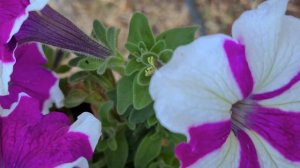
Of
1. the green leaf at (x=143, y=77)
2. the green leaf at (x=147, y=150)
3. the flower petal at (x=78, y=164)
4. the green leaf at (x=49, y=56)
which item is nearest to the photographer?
the flower petal at (x=78, y=164)

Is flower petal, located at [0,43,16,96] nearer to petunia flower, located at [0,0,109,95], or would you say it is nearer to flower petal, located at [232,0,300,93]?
petunia flower, located at [0,0,109,95]

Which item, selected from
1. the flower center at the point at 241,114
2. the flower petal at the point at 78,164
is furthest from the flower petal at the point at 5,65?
the flower center at the point at 241,114

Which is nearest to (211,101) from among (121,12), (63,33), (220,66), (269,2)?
(220,66)

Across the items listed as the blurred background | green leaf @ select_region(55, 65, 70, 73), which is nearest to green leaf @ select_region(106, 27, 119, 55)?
green leaf @ select_region(55, 65, 70, 73)

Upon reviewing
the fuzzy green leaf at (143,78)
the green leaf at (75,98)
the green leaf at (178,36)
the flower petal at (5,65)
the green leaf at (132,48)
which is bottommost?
the green leaf at (75,98)

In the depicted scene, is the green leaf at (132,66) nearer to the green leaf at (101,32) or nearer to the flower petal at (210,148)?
the green leaf at (101,32)

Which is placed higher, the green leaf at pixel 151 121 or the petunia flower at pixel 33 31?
the petunia flower at pixel 33 31

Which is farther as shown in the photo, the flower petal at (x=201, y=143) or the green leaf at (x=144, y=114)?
the green leaf at (x=144, y=114)

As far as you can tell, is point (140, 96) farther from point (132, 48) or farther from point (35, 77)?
point (35, 77)
